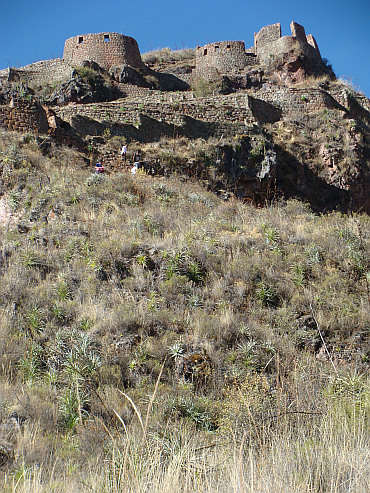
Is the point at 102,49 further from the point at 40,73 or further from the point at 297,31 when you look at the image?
the point at 297,31

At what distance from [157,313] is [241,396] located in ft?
7.46

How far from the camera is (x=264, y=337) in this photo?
648cm

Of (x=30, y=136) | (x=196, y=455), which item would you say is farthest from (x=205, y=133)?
(x=196, y=455)

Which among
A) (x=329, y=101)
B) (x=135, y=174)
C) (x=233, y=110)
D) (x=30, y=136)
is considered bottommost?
(x=135, y=174)

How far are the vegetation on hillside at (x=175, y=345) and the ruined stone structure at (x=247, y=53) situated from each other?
655 inches

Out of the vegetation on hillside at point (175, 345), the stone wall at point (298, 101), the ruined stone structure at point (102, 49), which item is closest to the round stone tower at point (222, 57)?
the ruined stone structure at point (102, 49)

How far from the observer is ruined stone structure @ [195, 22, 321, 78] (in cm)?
2516

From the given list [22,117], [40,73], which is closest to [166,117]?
[22,117]

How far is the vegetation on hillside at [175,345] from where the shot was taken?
385 cm

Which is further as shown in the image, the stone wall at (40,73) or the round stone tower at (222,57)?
the round stone tower at (222,57)

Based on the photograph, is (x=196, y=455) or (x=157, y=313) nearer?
(x=196, y=455)

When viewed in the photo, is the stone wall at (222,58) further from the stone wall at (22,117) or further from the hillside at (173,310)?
the stone wall at (22,117)

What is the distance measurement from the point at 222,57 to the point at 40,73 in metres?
10.0

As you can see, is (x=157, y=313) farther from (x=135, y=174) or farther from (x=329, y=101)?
(x=329, y=101)
